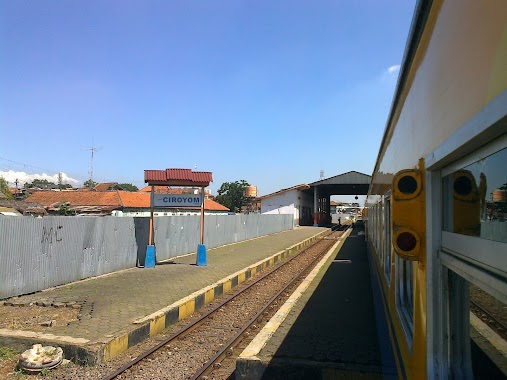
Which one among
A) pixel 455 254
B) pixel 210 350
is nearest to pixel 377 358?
pixel 210 350

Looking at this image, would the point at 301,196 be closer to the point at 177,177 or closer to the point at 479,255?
the point at 177,177

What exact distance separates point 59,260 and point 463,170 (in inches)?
346

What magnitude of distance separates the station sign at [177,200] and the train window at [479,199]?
1082cm

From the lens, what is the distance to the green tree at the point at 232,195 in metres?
80.1

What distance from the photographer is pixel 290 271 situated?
1359 cm

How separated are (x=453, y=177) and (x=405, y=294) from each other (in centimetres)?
201

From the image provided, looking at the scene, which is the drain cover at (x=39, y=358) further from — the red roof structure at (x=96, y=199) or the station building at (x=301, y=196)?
the station building at (x=301, y=196)

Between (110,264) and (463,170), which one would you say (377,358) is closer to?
(463,170)

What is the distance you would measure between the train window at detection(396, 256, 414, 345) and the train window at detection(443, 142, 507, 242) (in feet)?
4.41

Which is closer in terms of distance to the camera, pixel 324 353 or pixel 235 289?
pixel 324 353

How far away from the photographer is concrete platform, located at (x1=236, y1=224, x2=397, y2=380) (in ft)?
13.9

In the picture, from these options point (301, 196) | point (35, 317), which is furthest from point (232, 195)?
point (35, 317)

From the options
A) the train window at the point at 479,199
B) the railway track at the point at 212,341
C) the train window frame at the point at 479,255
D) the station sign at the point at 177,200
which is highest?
the station sign at the point at 177,200

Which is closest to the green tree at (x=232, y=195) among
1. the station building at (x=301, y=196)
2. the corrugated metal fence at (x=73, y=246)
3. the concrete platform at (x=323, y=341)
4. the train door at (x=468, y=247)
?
the station building at (x=301, y=196)
